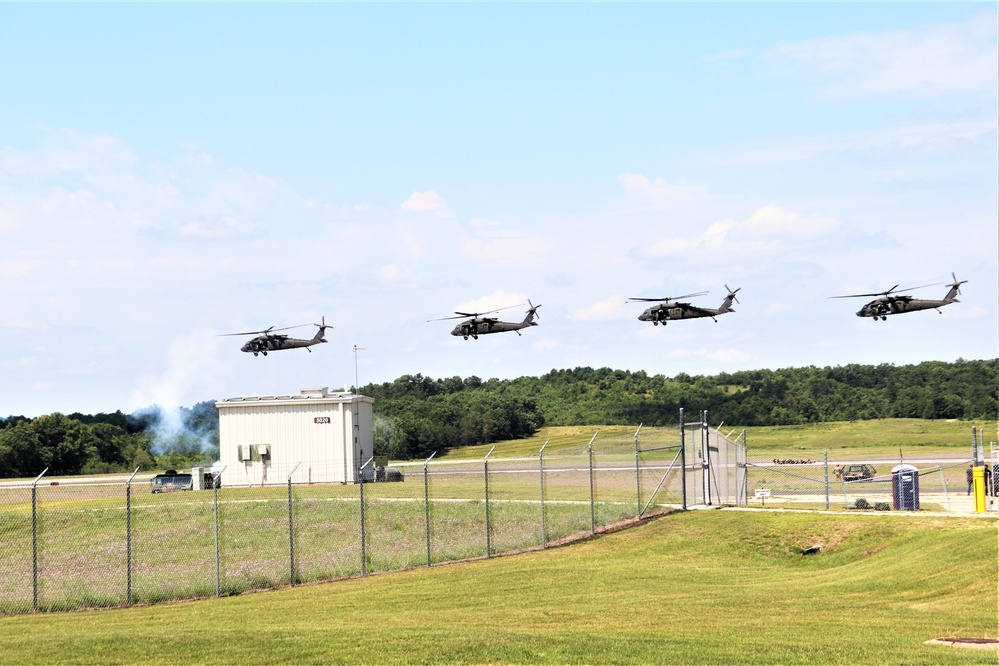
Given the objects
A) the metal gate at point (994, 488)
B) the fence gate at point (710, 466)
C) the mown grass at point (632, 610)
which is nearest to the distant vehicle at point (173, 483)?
the fence gate at point (710, 466)

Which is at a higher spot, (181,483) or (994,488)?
(994,488)

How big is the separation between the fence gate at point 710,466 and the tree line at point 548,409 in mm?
41931

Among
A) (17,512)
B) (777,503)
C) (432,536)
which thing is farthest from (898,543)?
(17,512)

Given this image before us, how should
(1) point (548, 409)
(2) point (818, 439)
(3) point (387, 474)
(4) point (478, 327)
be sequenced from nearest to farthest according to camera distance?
(4) point (478, 327) < (3) point (387, 474) < (2) point (818, 439) < (1) point (548, 409)

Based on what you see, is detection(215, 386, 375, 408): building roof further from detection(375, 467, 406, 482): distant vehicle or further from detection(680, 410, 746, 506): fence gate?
detection(680, 410, 746, 506): fence gate

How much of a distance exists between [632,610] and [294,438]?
129 feet

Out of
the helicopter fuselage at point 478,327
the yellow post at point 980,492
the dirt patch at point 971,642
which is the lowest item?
the dirt patch at point 971,642

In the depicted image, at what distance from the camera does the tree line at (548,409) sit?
81.3 meters

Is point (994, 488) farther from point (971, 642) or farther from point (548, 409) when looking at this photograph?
point (548, 409)

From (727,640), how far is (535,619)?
4.02 meters

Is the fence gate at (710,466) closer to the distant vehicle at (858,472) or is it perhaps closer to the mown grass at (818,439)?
the distant vehicle at (858,472)

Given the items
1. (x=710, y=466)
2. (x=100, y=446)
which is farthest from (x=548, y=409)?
(x=710, y=466)

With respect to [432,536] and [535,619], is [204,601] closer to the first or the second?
[535,619]

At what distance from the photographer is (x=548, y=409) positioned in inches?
4604
